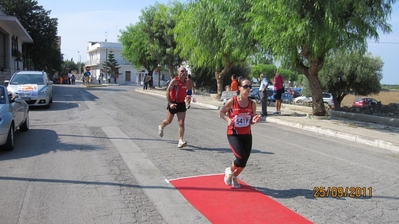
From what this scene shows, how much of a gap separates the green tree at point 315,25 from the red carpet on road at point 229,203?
7956mm

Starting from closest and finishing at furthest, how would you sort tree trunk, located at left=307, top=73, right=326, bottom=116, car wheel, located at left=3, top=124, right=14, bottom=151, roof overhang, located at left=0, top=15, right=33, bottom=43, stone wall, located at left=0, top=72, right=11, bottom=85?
car wheel, located at left=3, top=124, right=14, bottom=151
tree trunk, located at left=307, top=73, right=326, bottom=116
stone wall, located at left=0, top=72, right=11, bottom=85
roof overhang, located at left=0, top=15, right=33, bottom=43

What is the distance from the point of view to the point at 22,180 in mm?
5762

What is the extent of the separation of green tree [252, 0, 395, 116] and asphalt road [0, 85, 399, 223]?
3.68 metres

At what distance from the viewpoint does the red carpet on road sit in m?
4.52

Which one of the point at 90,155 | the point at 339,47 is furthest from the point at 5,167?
the point at 339,47

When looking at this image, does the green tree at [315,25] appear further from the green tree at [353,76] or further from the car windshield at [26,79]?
the green tree at [353,76]

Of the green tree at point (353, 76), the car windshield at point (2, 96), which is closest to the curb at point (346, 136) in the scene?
the car windshield at point (2, 96)

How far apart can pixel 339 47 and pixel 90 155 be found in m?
9.80

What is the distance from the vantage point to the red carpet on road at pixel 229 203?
4.52 meters

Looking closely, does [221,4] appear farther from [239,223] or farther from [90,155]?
[239,223]

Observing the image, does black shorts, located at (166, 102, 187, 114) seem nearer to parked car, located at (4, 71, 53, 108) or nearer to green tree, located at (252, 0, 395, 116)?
green tree, located at (252, 0, 395, 116)
